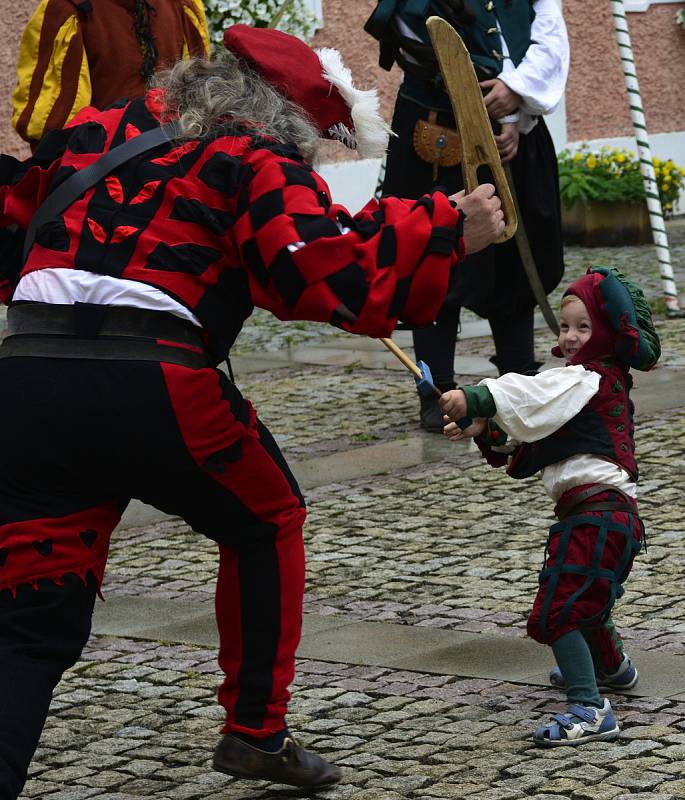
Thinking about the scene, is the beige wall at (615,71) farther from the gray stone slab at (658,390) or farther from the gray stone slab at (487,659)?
the gray stone slab at (487,659)

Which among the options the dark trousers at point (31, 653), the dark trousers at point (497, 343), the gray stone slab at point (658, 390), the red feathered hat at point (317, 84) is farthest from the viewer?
the gray stone slab at point (658, 390)

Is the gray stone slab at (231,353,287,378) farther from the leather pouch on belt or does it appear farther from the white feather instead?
the white feather

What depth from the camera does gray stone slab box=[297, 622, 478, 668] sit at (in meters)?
4.20

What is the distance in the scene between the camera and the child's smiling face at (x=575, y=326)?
372 centimetres

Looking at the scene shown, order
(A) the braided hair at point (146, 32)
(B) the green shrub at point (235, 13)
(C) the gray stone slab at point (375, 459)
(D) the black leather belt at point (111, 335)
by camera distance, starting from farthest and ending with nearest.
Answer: (B) the green shrub at point (235, 13)
(C) the gray stone slab at point (375, 459)
(A) the braided hair at point (146, 32)
(D) the black leather belt at point (111, 335)

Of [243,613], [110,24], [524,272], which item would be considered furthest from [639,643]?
[110,24]

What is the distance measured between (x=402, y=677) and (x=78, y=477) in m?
1.29

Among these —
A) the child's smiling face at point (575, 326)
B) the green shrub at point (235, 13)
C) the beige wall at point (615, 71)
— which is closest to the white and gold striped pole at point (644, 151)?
the green shrub at point (235, 13)

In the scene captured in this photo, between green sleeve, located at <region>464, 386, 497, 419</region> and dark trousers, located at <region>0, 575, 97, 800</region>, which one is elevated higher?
green sleeve, located at <region>464, 386, 497, 419</region>

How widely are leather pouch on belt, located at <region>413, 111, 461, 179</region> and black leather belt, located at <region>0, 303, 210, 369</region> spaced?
3549 mm

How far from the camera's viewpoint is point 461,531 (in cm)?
539

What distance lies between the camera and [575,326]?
12.3 ft

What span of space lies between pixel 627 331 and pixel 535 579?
133 cm

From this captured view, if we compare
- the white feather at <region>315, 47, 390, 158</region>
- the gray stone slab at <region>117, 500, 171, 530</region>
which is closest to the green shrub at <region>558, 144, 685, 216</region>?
the gray stone slab at <region>117, 500, 171, 530</region>
